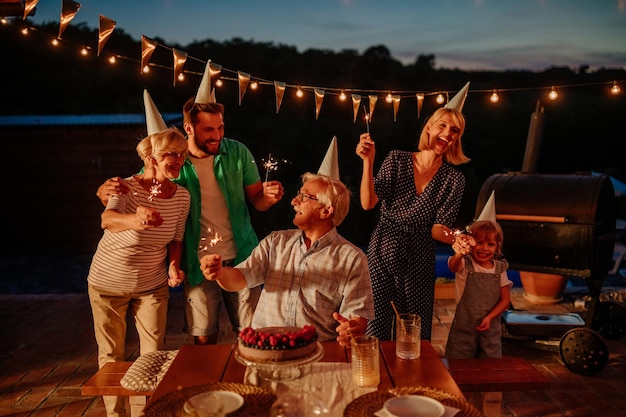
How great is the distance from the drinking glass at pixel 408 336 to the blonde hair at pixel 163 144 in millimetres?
1465

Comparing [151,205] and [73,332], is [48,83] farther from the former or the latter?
[151,205]

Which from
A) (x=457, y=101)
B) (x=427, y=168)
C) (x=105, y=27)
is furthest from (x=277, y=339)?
(x=105, y=27)

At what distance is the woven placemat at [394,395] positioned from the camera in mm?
1853

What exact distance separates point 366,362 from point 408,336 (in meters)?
0.39

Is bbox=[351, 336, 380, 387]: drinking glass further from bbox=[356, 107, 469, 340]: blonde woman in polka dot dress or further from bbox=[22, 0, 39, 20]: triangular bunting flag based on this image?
bbox=[22, 0, 39, 20]: triangular bunting flag

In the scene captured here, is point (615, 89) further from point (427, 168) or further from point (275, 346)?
point (275, 346)

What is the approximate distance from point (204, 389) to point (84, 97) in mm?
18724

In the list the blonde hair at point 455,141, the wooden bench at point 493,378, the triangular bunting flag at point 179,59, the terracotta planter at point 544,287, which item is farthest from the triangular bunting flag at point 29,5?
the terracotta planter at point 544,287

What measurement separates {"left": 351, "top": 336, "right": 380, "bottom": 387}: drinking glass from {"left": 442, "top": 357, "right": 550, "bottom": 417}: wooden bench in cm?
80

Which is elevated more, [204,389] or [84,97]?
[84,97]

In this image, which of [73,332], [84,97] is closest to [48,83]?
[84,97]

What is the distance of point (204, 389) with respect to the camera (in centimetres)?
205

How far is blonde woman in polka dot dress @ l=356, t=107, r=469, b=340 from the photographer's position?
10.9 feet

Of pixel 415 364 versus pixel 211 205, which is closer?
pixel 415 364
